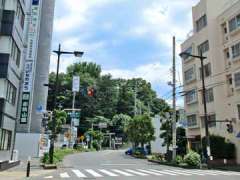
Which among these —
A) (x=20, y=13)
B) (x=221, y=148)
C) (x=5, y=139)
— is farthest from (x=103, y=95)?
(x=5, y=139)

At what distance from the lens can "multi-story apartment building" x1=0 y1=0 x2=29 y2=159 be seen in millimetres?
23655

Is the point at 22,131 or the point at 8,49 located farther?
the point at 22,131

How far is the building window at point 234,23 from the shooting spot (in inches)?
1394

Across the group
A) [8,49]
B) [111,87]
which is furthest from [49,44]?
[111,87]

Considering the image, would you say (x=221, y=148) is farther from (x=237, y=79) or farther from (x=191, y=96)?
(x=191, y=96)

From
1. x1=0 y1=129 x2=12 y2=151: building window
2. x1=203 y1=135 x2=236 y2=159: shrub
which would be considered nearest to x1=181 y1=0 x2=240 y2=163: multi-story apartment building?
x1=203 y1=135 x2=236 y2=159: shrub

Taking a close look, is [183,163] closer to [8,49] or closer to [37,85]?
[8,49]

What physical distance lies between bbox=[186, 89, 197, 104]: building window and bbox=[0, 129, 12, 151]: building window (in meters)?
24.9

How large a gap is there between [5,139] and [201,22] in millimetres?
28948

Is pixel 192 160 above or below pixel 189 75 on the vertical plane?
below

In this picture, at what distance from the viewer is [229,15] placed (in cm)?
3678

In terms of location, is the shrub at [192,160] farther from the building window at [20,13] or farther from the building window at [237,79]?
the building window at [20,13]

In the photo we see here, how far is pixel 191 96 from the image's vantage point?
1746 inches

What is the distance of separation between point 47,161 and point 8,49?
10190 millimetres
